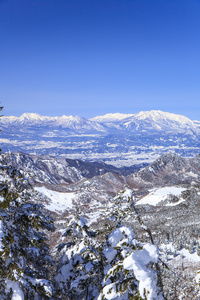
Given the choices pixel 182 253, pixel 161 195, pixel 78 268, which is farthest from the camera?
pixel 161 195

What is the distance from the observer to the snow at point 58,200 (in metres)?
85.9

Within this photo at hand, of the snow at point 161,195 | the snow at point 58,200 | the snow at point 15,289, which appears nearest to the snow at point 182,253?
the snow at point 15,289

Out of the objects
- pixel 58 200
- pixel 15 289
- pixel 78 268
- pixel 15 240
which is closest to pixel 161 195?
pixel 58 200

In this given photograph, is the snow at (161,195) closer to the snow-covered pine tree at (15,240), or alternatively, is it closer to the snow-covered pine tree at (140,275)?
the snow-covered pine tree at (15,240)

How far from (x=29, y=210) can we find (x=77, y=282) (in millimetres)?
4272

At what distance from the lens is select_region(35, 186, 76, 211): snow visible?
8595 centimetres

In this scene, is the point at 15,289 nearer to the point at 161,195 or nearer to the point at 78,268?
the point at 78,268

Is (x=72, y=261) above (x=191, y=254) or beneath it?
above

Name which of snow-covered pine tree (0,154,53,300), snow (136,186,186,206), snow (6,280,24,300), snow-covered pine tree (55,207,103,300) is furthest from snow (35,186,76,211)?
snow (6,280,24,300)

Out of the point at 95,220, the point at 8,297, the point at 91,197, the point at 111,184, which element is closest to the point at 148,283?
the point at 8,297

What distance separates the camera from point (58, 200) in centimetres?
9519

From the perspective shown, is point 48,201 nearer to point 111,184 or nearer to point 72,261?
point 111,184

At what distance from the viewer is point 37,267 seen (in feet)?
53.0

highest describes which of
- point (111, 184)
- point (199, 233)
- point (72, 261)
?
point (72, 261)
